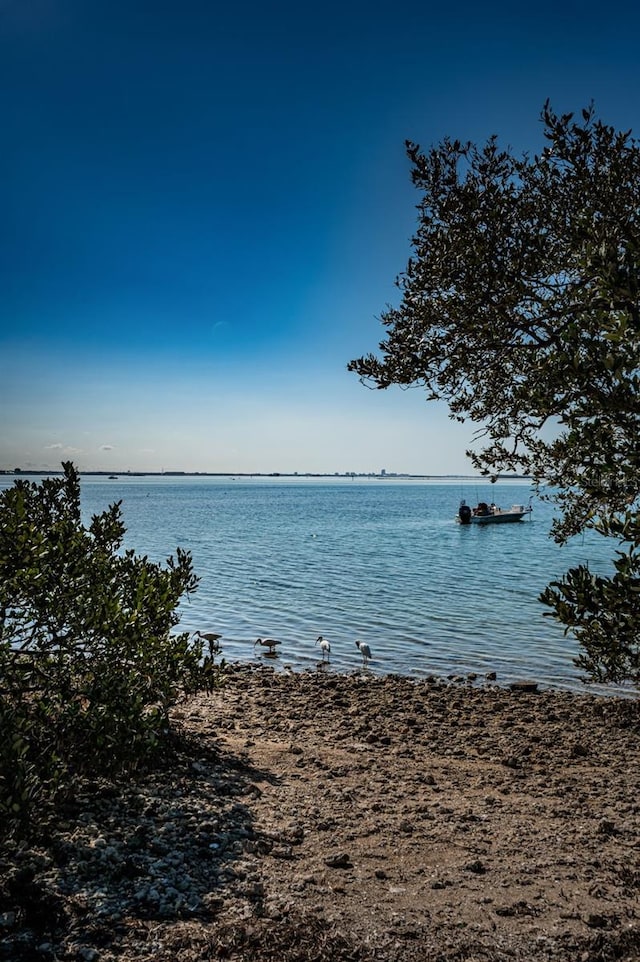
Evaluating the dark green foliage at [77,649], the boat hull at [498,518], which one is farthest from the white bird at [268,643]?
the boat hull at [498,518]

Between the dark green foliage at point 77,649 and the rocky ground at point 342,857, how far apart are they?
874 millimetres

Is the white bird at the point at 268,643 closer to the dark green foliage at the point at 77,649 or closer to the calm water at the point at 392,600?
the calm water at the point at 392,600

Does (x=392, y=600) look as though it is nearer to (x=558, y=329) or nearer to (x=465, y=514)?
(x=558, y=329)

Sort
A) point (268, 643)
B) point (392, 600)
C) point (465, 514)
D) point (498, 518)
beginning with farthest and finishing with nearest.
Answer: point (498, 518)
point (465, 514)
point (392, 600)
point (268, 643)

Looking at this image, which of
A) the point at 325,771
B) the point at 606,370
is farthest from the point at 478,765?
the point at 606,370

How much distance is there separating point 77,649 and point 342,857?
3.39m

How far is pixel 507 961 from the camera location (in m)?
4.88

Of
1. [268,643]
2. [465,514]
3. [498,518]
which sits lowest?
[268,643]

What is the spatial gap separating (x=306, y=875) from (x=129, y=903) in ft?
5.38

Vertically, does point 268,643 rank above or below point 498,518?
below

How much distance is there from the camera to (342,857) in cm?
643

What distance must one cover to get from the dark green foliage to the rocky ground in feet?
2.87

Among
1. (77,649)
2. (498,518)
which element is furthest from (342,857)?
(498,518)

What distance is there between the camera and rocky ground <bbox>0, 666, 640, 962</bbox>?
197 inches
